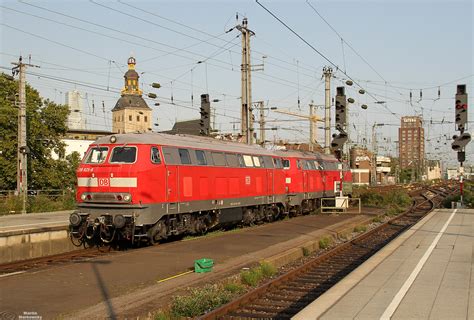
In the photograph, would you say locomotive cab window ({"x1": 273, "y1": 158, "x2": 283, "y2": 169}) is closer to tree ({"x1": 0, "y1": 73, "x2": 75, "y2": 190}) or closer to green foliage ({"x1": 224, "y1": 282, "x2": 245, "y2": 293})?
green foliage ({"x1": 224, "y1": 282, "x2": 245, "y2": 293})

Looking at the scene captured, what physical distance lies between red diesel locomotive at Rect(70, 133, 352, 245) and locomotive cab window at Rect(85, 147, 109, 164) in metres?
0.04

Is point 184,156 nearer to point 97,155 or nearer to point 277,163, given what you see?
point 97,155

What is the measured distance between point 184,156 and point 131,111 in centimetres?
11106

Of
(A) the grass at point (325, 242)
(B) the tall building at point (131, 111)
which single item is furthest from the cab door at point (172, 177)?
(B) the tall building at point (131, 111)

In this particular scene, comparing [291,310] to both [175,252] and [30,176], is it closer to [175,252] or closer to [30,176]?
[175,252]

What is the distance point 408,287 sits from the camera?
915cm

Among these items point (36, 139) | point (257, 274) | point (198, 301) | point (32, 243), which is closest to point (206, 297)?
point (198, 301)

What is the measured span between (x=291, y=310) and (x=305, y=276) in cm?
332

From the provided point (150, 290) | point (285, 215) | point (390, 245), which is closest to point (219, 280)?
point (150, 290)

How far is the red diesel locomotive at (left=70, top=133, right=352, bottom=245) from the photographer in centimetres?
1541

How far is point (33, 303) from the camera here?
8781 millimetres

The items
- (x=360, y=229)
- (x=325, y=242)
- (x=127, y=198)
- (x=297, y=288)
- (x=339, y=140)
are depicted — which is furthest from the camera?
(x=339, y=140)

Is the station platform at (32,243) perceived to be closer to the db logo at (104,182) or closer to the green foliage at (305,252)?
the db logo at (104,182)

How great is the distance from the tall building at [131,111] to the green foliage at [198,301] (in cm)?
11298
